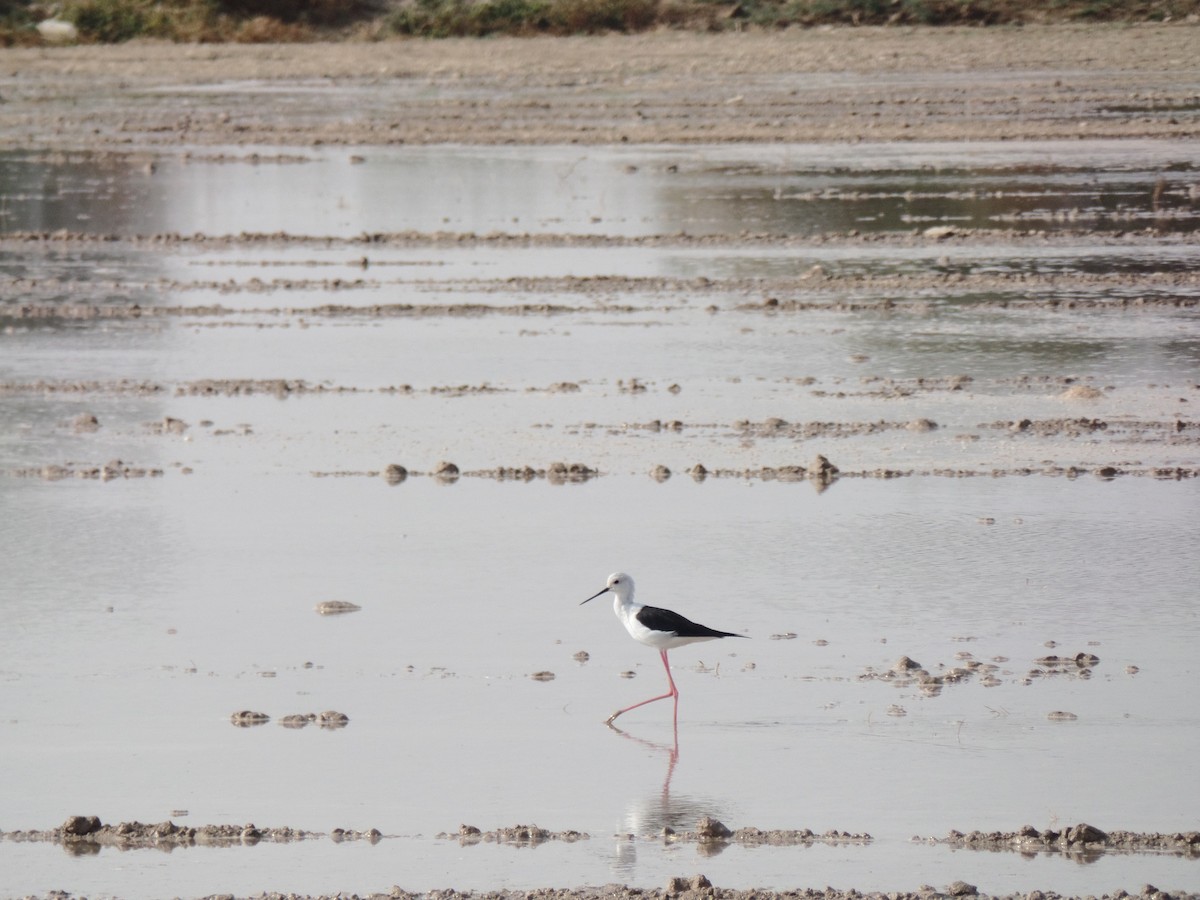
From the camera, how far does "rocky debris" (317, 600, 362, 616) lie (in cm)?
934

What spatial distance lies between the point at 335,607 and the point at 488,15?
42278 millimetres

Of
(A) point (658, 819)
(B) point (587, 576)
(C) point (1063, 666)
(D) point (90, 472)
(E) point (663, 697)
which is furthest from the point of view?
Answer: (D) point (90, 472)

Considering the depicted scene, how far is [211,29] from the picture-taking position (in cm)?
5372

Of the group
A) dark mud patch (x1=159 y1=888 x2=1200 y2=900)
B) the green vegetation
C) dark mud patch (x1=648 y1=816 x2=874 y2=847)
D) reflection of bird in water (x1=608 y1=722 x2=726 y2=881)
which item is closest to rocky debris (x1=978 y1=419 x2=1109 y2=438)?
reflection of bird in water (x1=608 y1=722 x2=726 y2=881)

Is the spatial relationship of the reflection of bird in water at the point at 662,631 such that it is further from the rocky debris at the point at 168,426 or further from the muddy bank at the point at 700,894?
the rocky debris at the point at 168,426

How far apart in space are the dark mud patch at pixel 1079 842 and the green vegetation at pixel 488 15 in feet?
125

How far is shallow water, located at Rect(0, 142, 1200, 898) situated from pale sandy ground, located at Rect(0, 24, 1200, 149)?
1208 centimetres

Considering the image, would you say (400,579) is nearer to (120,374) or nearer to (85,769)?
(85,769)

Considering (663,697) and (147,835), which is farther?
(663,697)

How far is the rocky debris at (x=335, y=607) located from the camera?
30.7 feet

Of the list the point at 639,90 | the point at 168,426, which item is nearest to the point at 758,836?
the point at 168,426

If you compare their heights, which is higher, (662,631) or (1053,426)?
(662,631)

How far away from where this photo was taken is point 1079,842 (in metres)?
6.47

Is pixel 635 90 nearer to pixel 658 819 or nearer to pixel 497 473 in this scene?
pixel 497 473
